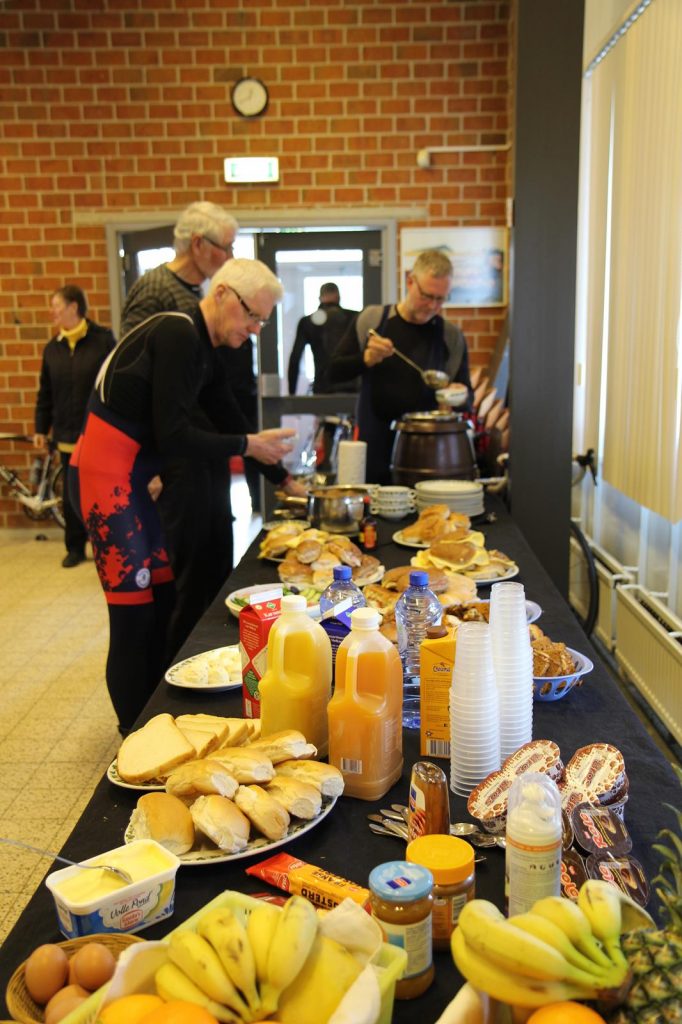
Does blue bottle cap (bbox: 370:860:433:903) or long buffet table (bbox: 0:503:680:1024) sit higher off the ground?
blue bottle cap (bbox: 370:860:433:903)

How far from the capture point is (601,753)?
3.98 feet

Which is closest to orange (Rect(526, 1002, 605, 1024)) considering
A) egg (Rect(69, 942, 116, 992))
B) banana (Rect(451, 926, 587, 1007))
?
banana (Rect(451, 926, 587, 1007))

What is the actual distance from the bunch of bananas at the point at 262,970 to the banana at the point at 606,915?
8.1 inches

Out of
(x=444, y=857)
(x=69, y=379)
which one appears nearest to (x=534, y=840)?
(x=444, y=857)

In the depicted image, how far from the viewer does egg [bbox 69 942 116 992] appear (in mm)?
821

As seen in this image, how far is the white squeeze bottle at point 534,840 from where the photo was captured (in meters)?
0.93

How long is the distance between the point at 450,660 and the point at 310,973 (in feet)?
2.05

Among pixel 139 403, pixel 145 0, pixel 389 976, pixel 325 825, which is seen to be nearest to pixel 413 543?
pixel 139 403

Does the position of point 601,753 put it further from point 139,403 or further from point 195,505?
point 195,505

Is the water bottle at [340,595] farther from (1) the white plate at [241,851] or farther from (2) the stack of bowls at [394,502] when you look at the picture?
(2) the stack of bowls at [394,502]

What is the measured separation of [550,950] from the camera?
708 millimetres

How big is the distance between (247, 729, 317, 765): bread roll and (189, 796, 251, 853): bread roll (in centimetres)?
11

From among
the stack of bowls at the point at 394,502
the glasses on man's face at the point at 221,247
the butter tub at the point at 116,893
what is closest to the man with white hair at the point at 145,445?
the stack of bowls at the point at 394,502

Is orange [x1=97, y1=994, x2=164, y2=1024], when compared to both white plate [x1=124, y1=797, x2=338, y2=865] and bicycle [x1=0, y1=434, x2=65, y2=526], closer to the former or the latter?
white plate [x1=124, y1=797, x2=338, y2=865]
